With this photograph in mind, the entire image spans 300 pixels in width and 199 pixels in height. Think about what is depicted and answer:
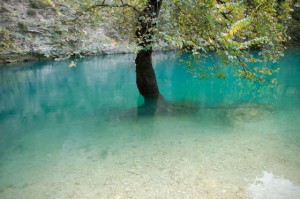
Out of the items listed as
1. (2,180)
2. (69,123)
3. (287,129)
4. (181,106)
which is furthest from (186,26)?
(2,180)

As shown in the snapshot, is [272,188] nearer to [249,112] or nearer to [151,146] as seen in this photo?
[151,146]

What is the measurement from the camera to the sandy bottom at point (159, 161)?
5.58 metres

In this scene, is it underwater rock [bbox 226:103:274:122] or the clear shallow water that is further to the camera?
underwater rock [bbox 226:103:274:122]

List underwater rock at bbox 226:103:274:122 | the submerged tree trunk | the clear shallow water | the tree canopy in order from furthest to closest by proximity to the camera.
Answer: the submerged tree trunk, underwater rock at bbox 226:103:274:122, the tree canopy, the clear shallow water

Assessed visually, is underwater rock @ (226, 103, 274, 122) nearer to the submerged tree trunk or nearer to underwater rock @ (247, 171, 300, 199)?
the submerged tree trunk

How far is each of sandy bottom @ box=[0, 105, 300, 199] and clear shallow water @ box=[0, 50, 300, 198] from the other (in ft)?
0.08

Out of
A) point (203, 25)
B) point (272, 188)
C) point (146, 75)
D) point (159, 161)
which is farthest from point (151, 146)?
point (146, 75)

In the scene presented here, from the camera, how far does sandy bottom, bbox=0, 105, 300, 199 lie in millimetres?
5578

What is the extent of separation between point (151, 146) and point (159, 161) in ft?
3.36

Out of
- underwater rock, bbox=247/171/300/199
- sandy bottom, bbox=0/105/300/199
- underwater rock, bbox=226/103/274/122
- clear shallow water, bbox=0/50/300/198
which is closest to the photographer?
underwater rock, bbox=247/171/300/199

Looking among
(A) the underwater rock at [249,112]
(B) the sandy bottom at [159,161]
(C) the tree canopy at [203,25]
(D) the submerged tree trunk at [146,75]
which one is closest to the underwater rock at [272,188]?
(B) the sandy bottom at [159,161]

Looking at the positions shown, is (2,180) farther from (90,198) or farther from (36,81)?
(36,81)

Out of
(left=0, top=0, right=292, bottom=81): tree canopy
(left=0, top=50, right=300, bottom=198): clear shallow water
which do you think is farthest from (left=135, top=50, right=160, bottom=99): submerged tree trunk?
(left=0, top=0, right=292, bottom=81): tree canopy

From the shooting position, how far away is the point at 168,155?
282 inches
